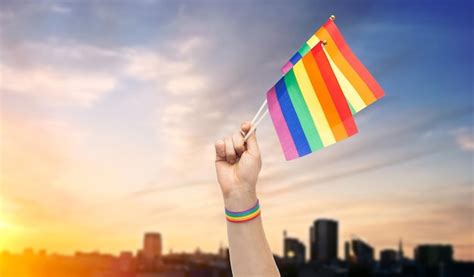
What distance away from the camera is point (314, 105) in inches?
196

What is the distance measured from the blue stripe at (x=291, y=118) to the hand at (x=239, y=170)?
0.35 meters

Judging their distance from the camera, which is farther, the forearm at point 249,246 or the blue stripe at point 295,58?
the blue stripe at point 295,58

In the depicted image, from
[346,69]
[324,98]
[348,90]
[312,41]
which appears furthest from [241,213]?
[312,41]

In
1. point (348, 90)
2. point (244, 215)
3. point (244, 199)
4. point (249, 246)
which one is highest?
point (348, 90)

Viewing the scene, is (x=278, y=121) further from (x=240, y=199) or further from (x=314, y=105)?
(x=240, y=199)

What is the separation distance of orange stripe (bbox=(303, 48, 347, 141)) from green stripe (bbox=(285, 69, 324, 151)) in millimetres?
143

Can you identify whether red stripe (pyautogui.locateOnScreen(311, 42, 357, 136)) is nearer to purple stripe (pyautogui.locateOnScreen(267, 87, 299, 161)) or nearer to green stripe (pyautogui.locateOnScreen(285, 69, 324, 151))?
green stripe (pyautogui.locateOnScreen(285, 69, 324, 151))

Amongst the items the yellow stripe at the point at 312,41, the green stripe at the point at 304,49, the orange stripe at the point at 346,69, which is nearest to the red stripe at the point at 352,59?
the orange stripe at the point at 346,69

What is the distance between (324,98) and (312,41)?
0.52 metres

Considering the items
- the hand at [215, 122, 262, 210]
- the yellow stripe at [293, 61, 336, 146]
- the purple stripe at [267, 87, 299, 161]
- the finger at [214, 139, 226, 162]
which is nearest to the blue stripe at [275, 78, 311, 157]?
the purple stripe at [267, 87, 299, 161]

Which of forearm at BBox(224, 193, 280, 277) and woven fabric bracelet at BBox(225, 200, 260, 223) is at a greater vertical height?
woven fabric bracelet at BBox(225, 200, 260, 223)

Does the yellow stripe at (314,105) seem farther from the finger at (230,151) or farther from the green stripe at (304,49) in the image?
the finger at (230,151)

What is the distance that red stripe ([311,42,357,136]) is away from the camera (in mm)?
4684

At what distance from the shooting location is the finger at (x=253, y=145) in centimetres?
479
